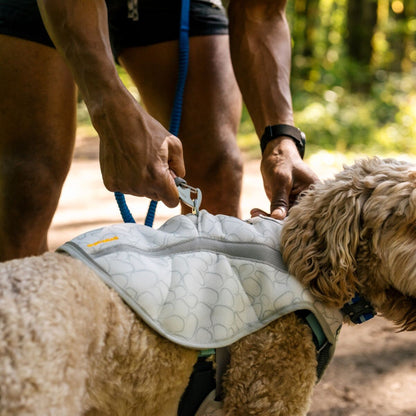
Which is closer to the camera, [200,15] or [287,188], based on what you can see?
[287,188]

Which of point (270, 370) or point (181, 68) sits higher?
point (181, 68)

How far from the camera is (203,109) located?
9.99ft

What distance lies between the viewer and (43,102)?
Result: 2732 millimetres

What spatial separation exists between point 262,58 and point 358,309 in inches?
61.2

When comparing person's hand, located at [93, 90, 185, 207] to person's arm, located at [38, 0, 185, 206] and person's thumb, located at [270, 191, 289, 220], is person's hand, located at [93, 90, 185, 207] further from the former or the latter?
person's thumb, located at [270, 191, 289, 220]

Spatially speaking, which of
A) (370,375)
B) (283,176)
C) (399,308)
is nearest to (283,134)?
(283,176)

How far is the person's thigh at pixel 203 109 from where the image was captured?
3.05 metres

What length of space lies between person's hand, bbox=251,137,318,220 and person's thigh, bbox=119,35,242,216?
0.45 meters

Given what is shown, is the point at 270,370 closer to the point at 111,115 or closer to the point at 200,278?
the point at 200,278

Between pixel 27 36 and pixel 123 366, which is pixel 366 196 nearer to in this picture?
pixel 123 366

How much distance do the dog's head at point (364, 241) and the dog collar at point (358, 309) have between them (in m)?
0.02

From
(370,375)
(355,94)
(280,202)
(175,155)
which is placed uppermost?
(175,155)

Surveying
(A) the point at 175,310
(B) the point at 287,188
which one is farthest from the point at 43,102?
(A) the point at 175,310

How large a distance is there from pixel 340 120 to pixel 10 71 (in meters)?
9.62
